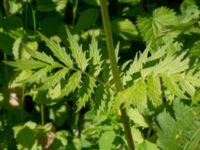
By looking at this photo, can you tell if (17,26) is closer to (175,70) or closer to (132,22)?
(132,22)

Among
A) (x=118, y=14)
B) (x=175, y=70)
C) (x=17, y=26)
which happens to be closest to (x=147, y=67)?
(x=175, y=70)

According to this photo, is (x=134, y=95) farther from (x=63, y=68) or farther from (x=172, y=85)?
(x=63, y=68)

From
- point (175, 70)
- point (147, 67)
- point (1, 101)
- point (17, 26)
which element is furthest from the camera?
point (1, 101)

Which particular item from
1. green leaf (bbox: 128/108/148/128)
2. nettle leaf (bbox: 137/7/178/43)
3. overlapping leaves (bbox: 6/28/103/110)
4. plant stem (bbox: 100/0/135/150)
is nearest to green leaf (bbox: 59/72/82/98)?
overlapping leaves (bbox: 6/28/103/110)

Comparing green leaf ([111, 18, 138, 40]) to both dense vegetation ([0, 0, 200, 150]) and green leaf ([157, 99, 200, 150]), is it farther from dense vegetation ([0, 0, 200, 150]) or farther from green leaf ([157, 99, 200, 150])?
green leaf ([157, 99, 200, 150])

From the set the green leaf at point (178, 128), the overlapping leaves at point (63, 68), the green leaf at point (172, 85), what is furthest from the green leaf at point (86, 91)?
the green leaf at point (178, 128)

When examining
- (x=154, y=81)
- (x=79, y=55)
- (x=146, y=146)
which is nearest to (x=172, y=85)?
(x=154, y=81)
